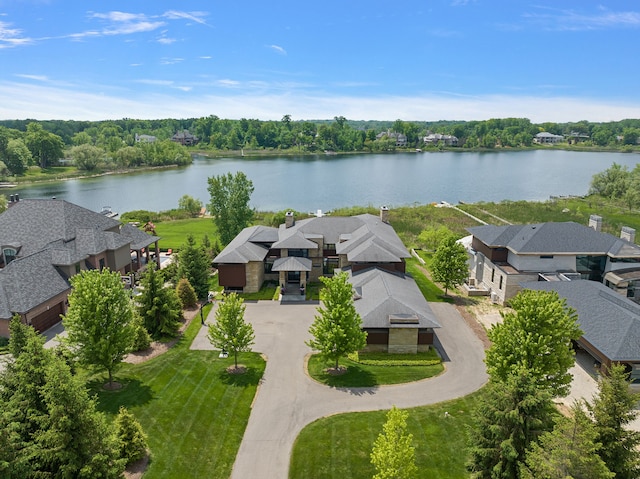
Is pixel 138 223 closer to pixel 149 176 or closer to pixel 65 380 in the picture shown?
pixel 65 380

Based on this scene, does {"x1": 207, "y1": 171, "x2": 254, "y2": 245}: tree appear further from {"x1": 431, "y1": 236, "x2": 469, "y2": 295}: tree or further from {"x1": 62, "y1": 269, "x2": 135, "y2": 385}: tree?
{"x1": 62, "y1": 269, "x2": 135, "y2": 385}: tree

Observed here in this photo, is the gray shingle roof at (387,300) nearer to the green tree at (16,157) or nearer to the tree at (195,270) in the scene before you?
the tree at (195,270)

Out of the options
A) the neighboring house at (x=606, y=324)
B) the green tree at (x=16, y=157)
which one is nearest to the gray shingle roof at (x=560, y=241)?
the neighboring house at (x=606, y=324)

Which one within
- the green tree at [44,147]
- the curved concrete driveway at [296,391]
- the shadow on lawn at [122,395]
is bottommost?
the curved concrete driveway at [296,391]

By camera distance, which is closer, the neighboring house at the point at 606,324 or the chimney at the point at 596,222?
the neighboring house at the point at 606,324

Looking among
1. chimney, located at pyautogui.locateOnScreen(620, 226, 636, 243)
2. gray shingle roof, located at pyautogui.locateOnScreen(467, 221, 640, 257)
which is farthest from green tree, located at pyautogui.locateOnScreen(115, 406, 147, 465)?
chimney, located at pyautogui.locateOnScreen(620, 226, 636, 243)

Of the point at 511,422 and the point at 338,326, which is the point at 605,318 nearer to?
the point at 511,422

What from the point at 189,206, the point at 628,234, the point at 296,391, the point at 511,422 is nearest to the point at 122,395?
the point at 296,391

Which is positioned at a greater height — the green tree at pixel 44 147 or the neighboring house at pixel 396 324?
the green tree at pixel 44 147
